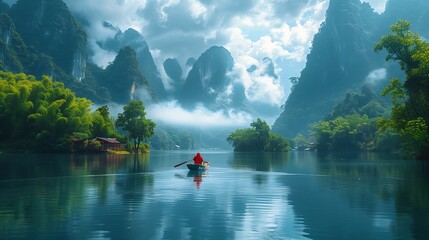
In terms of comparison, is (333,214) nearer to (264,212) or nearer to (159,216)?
(264,212)

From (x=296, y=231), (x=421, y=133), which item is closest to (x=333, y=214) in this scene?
(x=296, y=231)

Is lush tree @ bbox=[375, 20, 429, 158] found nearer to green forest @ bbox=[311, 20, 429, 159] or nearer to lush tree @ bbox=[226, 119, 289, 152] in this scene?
green forest @ bbox=[311, 20, 429, 159]

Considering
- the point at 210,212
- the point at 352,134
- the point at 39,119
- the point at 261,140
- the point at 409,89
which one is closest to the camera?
the point at 210,212

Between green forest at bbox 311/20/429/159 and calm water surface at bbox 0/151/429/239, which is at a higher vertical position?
green forest at bbox 311/20/429/159

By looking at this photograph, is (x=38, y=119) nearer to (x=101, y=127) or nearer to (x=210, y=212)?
(x=101, y=127)

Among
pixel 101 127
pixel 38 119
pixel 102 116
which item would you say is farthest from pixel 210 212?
pixel 102 116

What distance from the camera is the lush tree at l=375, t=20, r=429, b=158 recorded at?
191 feet

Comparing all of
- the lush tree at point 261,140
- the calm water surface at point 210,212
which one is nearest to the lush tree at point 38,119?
the calm water surface at point 210,212

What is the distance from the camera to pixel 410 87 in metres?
62.1

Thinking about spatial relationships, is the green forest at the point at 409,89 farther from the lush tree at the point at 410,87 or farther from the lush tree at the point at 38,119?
the lush tree at the point at 38,119

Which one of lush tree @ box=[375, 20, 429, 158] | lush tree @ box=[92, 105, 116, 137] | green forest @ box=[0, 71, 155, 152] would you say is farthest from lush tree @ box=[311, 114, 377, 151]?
green forest @ box=[0, 71, 155, 152]

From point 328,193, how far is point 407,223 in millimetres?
10526

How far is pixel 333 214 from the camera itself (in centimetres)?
1880

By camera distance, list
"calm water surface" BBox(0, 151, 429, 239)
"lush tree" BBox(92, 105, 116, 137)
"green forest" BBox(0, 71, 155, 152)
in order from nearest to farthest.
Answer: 1. "calm water surface" BBox(0, 151, 429, 239)
2. "green forest" BBox(0, 71, 155, 152)
3. "lush tree" BBox(92, 105, 116, 137)
